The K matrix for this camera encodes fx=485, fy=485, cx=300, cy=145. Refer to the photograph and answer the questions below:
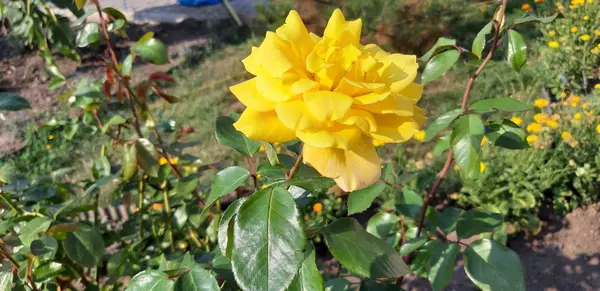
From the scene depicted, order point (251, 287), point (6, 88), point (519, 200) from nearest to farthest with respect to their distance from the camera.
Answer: point (251, 287) < point (519, 200) < point (6, 88)

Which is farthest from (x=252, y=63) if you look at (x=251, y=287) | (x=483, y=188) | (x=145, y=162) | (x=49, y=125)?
(x=483, y=188)

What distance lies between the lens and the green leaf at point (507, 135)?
1070 millimetres

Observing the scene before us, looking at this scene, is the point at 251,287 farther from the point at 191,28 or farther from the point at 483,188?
the point at 191,28

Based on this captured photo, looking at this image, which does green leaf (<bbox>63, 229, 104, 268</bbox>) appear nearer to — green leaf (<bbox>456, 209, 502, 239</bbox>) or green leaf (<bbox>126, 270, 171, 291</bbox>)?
green leaf (<bbox>126, 270, 171, 291</bbox>)

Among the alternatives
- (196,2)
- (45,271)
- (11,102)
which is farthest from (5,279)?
(196,2)

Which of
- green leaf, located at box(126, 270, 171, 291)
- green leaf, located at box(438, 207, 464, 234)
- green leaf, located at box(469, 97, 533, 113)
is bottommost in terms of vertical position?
green leaf, located at box(438, 207, 464, 234)

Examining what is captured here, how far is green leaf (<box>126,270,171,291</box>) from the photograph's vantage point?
2.50 feet

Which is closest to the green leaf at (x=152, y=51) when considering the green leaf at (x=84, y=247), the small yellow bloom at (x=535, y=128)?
the green leaf at (x=84, y=247)

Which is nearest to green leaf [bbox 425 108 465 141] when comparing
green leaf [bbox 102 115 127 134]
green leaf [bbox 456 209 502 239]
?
green leaf [bbox 456 209 502 239]

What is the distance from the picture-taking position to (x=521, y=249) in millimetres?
2318

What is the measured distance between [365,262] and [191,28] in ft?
16.1

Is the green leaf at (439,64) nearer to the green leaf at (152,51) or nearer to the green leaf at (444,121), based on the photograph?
the green leaf at (444,121)

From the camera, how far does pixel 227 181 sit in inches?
31.4

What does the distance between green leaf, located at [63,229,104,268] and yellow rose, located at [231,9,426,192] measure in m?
0.76
